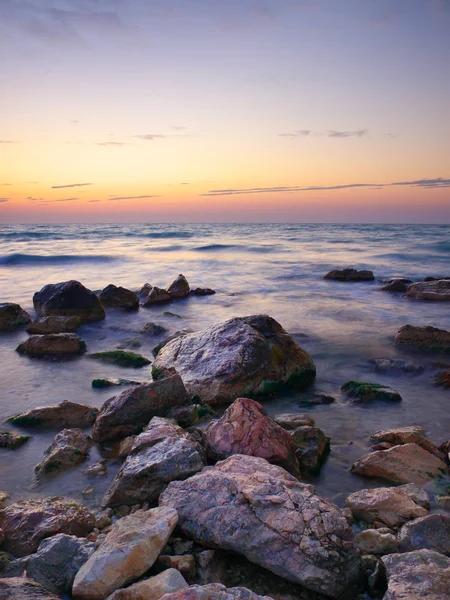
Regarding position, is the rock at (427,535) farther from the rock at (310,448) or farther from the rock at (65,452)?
the rock at (65,452)

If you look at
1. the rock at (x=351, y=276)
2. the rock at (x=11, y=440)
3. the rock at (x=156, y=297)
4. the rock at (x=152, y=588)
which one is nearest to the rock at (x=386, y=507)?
the rock at (x=152, y=588)

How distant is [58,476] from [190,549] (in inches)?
85.8

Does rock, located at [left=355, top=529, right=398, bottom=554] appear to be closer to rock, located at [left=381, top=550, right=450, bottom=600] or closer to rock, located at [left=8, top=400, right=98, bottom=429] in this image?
rock, located at [left=381, top=550, right=450, bottom=600]

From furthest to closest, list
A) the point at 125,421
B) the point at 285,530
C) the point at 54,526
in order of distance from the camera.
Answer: the point at 125,421 → the point at 54,526 → the point at 285,530

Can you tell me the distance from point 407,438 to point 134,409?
10.3 feet

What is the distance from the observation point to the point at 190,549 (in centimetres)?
339

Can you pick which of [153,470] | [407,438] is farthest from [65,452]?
[407,438]

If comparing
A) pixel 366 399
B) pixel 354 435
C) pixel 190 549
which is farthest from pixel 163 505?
pixel 366 399

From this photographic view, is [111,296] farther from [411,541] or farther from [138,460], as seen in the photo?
[411,541]

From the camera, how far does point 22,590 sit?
2.93 meters

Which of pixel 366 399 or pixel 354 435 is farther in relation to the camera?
pixel 366 399

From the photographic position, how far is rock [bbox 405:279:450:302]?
15.6 metres

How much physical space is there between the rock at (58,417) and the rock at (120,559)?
10.2 feet

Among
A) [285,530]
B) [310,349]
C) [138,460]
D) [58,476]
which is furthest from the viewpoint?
[310,349]
